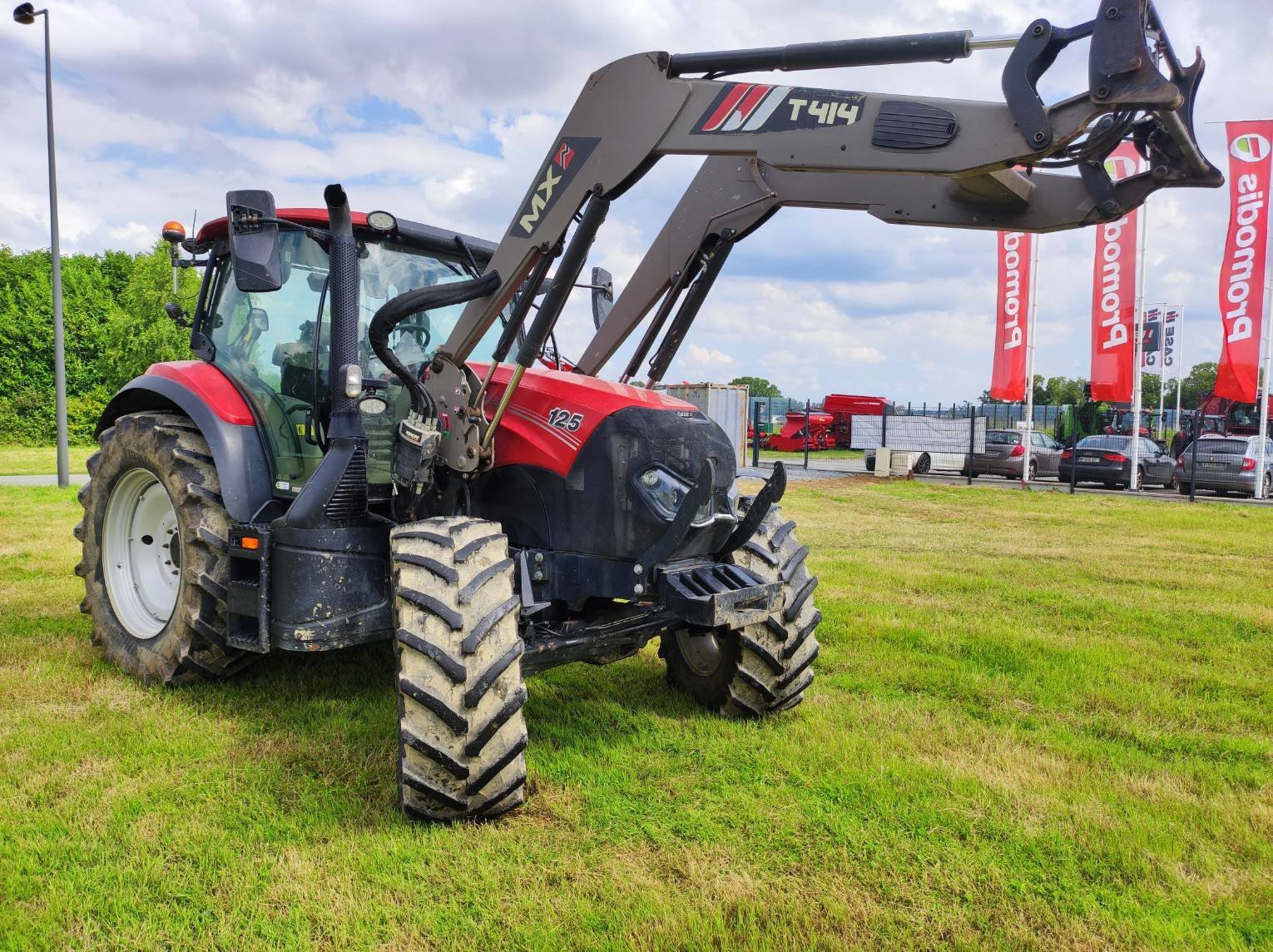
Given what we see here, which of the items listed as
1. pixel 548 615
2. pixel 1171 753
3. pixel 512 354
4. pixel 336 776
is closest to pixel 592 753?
pixel 548 615

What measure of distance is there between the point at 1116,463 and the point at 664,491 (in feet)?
57.9

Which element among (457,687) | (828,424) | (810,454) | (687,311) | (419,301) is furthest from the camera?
(828,424)

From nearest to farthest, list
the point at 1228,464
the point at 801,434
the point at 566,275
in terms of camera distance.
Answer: the point at 566,275
the point at 1228,464
the point at 801,434

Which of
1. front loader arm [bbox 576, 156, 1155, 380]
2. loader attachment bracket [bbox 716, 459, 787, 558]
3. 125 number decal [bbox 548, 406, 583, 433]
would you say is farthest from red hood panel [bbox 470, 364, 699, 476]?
front loader arm [bbox 576, 156, 1155, 380]

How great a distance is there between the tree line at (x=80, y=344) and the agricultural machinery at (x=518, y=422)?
20.0 m

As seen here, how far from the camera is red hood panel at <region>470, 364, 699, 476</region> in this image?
3.91 metres

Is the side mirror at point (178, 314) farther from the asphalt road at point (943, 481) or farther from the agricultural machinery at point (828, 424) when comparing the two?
the agricultural machinery at point (828, 424)

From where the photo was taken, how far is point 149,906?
2822 millimetres

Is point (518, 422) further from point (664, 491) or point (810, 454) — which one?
point (810, 454)

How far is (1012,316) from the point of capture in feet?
61.8

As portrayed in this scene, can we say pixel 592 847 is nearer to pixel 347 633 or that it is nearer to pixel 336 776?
pixel 336 776

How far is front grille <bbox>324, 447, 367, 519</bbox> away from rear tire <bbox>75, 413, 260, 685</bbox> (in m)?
0.72

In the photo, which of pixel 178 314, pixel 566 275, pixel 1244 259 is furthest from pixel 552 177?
pixel 1244 259

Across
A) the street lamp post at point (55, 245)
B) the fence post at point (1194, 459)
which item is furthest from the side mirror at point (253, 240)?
the fence post at point (1194, 459)
